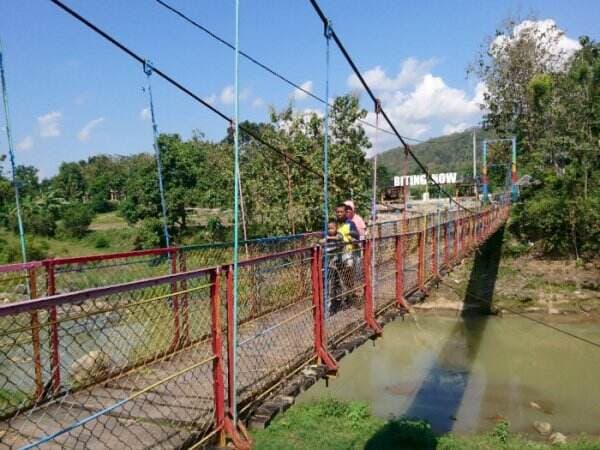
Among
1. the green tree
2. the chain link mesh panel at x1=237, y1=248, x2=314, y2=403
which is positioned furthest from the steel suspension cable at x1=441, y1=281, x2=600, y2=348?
the green tree

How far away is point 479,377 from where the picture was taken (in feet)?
30.5

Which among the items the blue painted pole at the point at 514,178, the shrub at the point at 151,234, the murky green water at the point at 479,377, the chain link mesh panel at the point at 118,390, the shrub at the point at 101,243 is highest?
the blue painted pole at the point at 514,178

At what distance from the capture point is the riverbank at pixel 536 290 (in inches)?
514

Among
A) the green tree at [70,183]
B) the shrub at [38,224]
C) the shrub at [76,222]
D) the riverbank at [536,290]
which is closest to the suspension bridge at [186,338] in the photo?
the riverbank at [536,290]

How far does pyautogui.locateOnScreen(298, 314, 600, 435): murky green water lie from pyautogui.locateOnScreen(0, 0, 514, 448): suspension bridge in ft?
14.7

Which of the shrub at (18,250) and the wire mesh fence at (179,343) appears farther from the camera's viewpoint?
the shrub at (18,250)

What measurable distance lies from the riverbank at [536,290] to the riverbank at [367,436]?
6.08m

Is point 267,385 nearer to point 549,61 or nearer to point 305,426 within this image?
point 305,426

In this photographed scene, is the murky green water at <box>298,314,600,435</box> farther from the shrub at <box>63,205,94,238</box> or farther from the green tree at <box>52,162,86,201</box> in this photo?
the green tree at <box>52,162,86,201</box>

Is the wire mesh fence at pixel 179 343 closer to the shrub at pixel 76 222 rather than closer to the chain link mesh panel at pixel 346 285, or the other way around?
the chain link mesh panel at pixel 346 285

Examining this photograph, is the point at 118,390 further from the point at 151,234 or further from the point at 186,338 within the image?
the point at 151,234

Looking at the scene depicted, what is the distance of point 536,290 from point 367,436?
899cm

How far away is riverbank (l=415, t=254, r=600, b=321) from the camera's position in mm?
13043

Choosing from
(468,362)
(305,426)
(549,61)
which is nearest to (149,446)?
(305,426)
